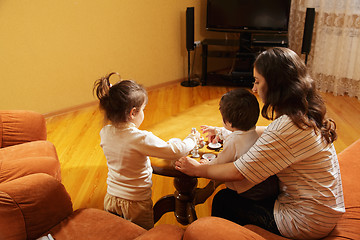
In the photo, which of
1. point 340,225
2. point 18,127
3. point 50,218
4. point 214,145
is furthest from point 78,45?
point 340,225

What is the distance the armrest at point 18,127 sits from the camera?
2057mm

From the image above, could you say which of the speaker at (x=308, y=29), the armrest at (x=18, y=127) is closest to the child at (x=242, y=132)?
the armrest at (x=18, y=127)

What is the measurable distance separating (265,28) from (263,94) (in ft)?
9.89

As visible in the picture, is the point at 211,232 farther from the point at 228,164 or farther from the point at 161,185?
the point at 161,185

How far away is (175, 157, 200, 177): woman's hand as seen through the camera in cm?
144

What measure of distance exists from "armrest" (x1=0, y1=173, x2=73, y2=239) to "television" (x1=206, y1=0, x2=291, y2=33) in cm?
325

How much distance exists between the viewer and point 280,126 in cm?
123

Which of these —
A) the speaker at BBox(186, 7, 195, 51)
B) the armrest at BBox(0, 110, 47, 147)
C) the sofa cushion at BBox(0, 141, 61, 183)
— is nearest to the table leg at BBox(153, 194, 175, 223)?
the sofa cushion at BBox(0, 141, 61, 183)

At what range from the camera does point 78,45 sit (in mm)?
3500

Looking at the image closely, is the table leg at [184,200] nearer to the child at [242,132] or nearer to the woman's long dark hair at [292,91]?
the child at [242,132]

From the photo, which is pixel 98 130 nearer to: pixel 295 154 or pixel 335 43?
pixel 295 154

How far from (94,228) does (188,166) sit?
46cm

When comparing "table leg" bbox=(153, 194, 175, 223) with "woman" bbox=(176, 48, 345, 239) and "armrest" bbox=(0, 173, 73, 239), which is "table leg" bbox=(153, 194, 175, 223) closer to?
"armrest" bbox=(0, 173, 73, 239)

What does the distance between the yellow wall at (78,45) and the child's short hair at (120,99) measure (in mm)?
2045
